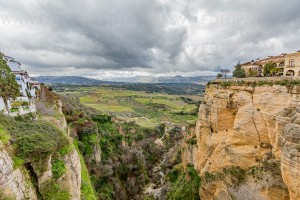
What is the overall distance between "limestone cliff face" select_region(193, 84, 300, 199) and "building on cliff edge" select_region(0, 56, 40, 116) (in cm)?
2403

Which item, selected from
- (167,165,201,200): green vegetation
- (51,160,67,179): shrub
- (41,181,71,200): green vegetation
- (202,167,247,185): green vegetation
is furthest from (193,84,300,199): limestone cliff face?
(51,160,67,179): shrub

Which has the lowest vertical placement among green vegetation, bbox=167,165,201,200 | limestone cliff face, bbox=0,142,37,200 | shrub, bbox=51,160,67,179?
green vegetation, bbox=167,165,201,200

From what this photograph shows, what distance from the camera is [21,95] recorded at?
30.1m

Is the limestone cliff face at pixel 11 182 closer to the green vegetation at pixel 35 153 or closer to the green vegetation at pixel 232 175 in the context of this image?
the green vegetation at pixel 35 153

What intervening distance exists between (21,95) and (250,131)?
114 feet

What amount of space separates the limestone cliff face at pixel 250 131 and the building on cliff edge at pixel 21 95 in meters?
24.0

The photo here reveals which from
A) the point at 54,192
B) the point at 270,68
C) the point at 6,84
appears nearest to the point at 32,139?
the point at 54,192

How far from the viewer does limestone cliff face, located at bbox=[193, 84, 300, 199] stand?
15.1m

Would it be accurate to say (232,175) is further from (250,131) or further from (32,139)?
(32,139)

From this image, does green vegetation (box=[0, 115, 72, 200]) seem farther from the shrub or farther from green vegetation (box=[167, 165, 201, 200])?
green vegetation (box=[167, 165, 201, 200])

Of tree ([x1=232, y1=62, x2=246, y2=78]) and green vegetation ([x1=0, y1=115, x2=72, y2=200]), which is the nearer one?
green vegetation ([x1=0, y1=115, x2=72, y2=200])

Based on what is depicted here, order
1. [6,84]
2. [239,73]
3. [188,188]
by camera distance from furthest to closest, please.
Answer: [239,73], [188,188], [6,84]

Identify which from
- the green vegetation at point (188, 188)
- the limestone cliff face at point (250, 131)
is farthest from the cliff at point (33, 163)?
the limestone cliff face at point (250, 131)

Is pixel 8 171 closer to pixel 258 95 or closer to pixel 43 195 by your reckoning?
pixel 43 195
